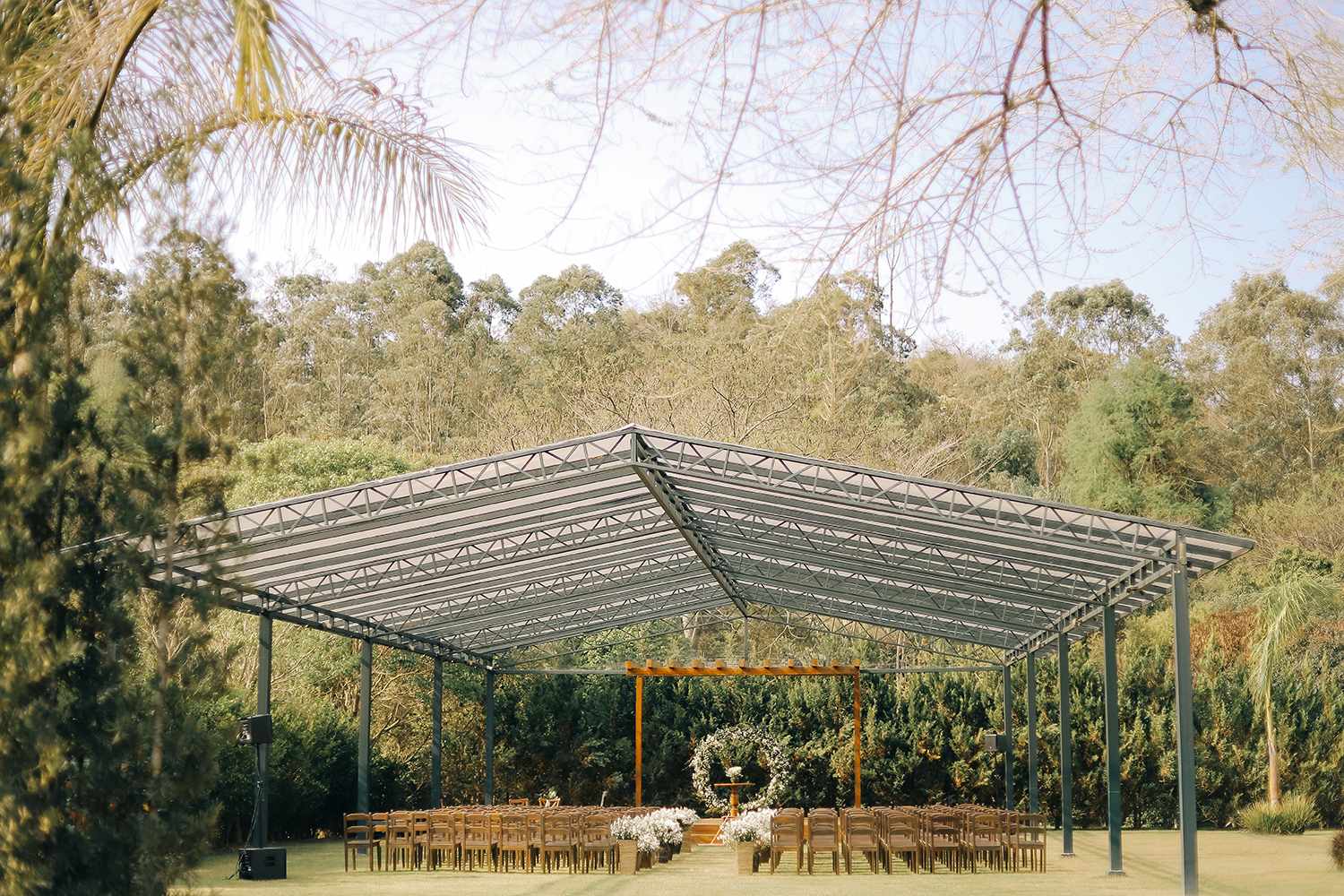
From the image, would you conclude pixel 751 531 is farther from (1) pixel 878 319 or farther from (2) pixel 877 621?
A: (1) pixel 878 319

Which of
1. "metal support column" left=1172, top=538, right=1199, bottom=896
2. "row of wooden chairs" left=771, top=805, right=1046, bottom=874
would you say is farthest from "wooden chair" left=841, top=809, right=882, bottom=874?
"metal support column" left=1172, top=538, right=1199, bottom=896

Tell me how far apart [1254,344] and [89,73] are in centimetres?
3021

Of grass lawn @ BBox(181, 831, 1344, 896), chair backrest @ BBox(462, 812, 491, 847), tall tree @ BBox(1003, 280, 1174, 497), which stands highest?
tall tree @ BBox(1003, 280, 1174, 497)

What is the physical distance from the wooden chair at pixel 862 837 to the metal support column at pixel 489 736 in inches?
292

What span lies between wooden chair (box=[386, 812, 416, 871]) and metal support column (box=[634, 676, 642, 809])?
543cm

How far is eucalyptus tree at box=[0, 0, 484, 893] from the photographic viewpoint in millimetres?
3961

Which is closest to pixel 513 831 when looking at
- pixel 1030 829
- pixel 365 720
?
pixel 365 720

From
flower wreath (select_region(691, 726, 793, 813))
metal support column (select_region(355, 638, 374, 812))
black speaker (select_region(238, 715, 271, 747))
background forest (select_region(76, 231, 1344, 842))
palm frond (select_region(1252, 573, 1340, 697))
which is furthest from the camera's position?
flower wreath (select_region(691, 726, 793, 813))

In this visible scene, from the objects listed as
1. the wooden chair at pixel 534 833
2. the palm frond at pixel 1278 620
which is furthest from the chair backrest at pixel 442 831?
the palm frond at pixel 1278 620

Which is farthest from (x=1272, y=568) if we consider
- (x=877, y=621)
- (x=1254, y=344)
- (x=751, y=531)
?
(x=751, y=531)

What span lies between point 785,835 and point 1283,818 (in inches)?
379

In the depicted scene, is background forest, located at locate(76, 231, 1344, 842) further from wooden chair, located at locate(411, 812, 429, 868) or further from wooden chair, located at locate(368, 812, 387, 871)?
wooden chair, located at locate(411, 812, 429, 868)

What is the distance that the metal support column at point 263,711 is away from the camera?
13078mm

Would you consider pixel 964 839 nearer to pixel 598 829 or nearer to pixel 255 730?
pixel 598 829
